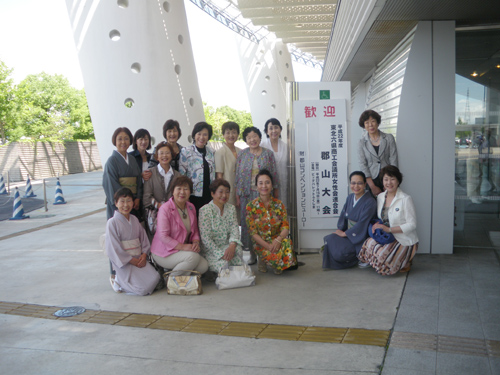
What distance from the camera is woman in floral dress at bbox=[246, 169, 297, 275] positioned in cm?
529

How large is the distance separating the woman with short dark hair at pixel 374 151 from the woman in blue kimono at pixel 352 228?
36cm

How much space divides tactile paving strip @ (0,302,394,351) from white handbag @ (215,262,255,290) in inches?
34.2

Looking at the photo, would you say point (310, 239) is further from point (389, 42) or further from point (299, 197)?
point (389, 42)

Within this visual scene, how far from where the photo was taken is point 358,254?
5352mm

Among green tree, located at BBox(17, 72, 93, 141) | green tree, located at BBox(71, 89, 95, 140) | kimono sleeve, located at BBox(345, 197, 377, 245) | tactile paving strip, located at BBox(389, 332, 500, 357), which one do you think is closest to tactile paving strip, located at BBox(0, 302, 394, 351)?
tactile paving strip, located at BBox(389, 332, 500, 357)

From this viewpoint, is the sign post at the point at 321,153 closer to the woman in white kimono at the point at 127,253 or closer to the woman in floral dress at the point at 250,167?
the woman in floral dress at the point at 250,167

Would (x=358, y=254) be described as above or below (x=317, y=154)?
below

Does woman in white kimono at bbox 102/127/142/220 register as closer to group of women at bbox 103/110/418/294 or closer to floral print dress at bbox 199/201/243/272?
group of women at bbox 103/110/418/294

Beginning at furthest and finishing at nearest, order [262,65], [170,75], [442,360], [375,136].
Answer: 1. [262,65]
2. [170,75]
3. [375,136]
4. [442,360]

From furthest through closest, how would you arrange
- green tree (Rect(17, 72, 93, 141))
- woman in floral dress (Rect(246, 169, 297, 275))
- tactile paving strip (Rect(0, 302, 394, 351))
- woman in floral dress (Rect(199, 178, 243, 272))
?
green tree (Rect(17, 72, 93, 141))
woman in floral dress (Rect(246, 169, 297, 275))
woman in floral dress (Rect(199, 178, 243, 272))
tactile paving strip (Rect(0, 302, 394, 351))

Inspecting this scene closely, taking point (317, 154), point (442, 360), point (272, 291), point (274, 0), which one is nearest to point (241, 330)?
point (272, 291)

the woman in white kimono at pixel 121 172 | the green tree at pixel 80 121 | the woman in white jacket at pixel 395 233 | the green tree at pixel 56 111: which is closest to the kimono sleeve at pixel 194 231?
the woman in white kimono at pixel 121 172

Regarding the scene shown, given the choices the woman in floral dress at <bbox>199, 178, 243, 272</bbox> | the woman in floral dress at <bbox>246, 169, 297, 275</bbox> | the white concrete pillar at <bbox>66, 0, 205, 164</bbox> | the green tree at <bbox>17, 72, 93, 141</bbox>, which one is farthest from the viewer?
the green tree at <bbox>17, 72, 93, 141</bbox>

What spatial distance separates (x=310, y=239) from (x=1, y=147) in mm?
21097
